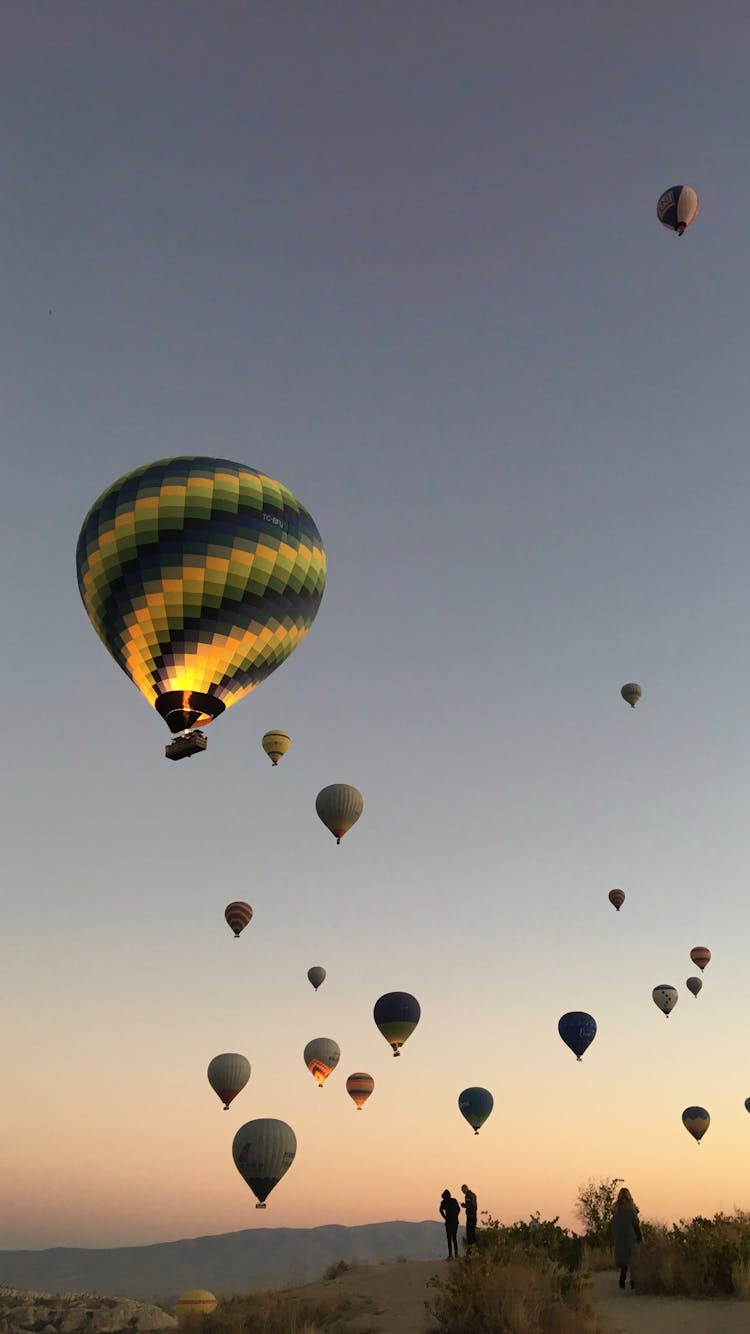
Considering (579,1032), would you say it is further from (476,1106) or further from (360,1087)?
(360,1087)

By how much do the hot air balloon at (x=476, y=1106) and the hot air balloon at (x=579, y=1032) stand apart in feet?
16.4

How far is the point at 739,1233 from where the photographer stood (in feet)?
63.6

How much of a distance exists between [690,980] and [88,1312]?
4773 centimetres

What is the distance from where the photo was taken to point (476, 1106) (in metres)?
44.8

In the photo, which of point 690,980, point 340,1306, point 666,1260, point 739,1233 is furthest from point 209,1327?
point 690,980

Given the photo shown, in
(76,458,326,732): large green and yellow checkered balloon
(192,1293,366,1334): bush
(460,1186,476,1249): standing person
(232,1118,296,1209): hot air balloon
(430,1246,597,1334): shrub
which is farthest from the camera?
(232,1118,296,1209): hot air balloon

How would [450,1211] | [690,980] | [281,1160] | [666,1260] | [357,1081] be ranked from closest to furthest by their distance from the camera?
[666,1260]
[450,1211]
[281,1160]
[357,1081]
[690,980]

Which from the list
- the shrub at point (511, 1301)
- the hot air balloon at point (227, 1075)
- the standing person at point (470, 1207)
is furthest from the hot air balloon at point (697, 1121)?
the shrub at point (511, 1301)

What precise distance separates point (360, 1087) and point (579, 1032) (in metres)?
13.2

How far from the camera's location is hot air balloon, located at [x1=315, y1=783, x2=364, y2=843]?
155 feet

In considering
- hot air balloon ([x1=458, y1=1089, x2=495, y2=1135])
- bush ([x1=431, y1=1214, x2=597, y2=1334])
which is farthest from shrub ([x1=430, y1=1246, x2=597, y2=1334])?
hot air balloon ([x1=458, y1=1089, x2=495, y2=1135])

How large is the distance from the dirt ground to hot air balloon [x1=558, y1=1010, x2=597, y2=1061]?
24.3m

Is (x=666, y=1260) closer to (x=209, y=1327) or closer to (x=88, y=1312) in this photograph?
(x=209, y=1327)

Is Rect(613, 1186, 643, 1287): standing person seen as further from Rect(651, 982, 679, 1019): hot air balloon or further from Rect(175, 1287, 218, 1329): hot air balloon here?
Rect(651, 982, 679, 1019): hot air balloon
